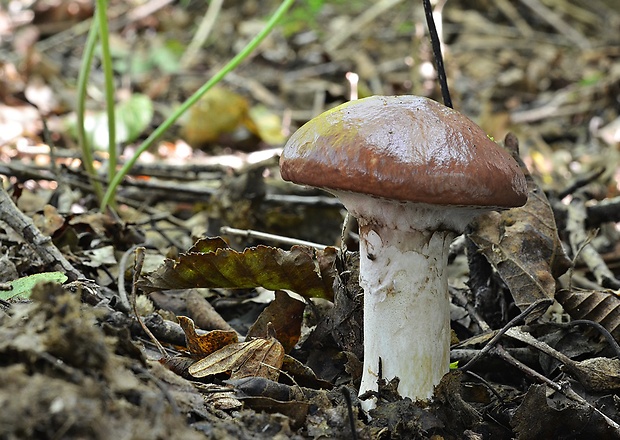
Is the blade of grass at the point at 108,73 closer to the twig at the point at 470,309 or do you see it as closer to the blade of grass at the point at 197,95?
the blade of grass at the point at 197,95

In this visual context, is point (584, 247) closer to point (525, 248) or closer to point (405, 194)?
point (525, 248)

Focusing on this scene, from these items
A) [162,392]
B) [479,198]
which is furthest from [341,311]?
[162,392]

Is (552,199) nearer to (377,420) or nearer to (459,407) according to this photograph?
(459,407)

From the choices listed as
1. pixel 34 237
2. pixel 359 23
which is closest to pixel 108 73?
pixel 34 237

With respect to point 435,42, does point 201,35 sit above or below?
below

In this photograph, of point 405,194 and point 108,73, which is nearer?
point 405,194

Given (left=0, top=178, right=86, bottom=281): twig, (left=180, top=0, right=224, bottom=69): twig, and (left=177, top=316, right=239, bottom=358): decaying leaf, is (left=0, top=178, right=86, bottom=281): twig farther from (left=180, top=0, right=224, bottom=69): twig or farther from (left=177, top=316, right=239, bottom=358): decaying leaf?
(left=180, top=0, right=224, bottom=69): twig
